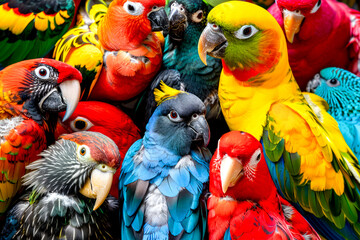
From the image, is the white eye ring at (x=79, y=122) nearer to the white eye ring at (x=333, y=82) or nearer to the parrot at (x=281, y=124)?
the parrot at (x=281, y=124)

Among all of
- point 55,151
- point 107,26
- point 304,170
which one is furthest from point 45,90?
point 304,170

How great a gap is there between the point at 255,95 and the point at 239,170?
691 millimetres

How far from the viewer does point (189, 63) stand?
308cm

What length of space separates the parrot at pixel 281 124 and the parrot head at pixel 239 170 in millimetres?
298

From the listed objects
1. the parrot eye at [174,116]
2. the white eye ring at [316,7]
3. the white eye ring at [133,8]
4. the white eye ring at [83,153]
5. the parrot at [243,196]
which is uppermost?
the white eye ring at [133,8]

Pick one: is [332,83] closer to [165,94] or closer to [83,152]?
[165,94]

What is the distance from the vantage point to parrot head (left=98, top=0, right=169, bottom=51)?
288 cm

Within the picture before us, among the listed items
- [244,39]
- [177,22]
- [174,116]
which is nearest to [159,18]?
[177,22]

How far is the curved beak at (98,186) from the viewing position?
7.27 ft

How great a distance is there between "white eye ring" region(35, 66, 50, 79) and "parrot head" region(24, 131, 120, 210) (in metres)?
0.47

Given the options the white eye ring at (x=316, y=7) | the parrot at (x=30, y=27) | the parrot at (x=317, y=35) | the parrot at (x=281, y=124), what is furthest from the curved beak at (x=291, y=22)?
the parrot at (x=30, y=27)

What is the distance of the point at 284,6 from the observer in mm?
2939

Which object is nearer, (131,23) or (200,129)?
(200,129)

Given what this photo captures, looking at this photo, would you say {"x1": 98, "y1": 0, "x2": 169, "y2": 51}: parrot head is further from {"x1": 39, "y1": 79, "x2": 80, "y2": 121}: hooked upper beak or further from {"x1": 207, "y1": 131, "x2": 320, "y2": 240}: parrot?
{"x1": 207, "y1": 131, "x2": 320, "y2": 240}: parrot
